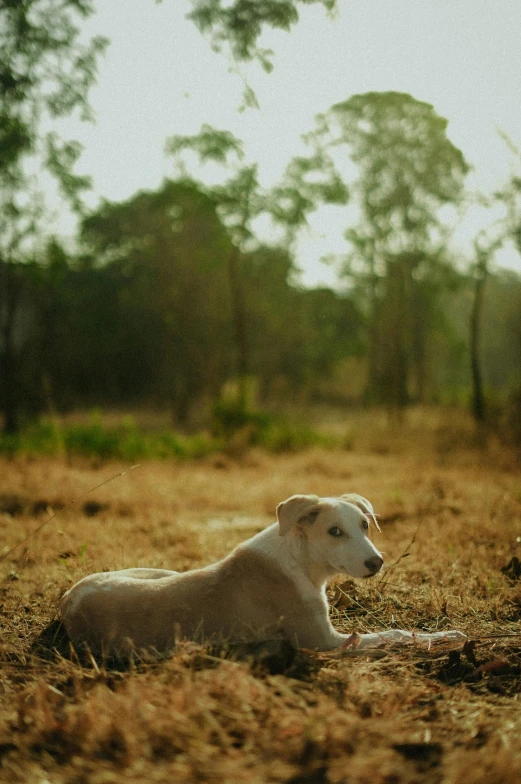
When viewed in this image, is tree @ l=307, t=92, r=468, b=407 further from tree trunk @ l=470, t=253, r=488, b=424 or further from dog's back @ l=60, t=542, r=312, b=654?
dog's back @ l=60, t=542, r=312, b=654

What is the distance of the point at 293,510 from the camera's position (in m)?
3.89

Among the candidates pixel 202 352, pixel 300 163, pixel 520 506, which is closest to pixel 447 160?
pixel 300 163

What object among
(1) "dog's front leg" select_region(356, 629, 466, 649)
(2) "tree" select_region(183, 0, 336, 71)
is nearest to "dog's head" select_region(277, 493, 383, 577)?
(1) "dog's front leg" select_region(356, 629, 466, 649)

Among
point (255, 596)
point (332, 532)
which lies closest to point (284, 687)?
point (255, 596)

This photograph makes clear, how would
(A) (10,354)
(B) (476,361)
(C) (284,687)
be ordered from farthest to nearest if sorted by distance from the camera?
(A) (10,354)
(B) (476,361)
(C) (284,687)

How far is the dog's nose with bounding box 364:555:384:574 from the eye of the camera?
3705 mm

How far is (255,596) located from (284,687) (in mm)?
855

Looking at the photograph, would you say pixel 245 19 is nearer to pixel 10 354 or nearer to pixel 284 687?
pixel 284 687

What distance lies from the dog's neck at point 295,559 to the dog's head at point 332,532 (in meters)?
0.02

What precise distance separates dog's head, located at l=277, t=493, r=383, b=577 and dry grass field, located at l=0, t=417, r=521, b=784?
50 cm

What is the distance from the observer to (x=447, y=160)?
19938mm

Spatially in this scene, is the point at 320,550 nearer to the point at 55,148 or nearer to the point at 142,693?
the point at 142,693

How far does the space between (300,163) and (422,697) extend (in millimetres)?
17894

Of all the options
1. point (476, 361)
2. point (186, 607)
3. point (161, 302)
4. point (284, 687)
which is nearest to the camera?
point (284, 687)
